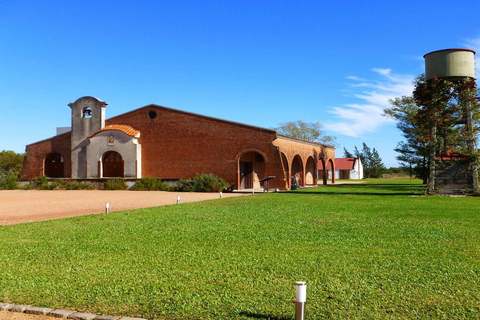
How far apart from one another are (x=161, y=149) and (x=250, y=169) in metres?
7.95

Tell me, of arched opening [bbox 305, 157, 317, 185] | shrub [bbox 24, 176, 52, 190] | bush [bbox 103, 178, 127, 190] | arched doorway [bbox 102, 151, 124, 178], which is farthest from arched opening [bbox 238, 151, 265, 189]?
shrub [bbox 24, 176, 52, 190]

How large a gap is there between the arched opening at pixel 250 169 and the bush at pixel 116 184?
31.7ft

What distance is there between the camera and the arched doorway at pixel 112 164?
3619 centimetres

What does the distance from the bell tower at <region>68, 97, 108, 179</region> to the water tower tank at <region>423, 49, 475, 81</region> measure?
27442mm

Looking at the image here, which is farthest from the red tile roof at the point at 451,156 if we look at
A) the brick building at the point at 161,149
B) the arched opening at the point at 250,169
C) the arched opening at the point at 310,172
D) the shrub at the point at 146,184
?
the arched opening at the point at 310,172

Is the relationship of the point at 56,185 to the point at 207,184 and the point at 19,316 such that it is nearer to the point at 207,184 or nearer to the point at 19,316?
the point at 207,184

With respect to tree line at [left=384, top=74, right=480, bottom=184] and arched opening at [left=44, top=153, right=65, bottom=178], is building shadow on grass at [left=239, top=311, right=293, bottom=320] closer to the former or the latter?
tree line at [left=384, top=74, right=480, bottom=184]

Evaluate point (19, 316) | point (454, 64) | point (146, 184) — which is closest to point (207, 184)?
point (146, 184)

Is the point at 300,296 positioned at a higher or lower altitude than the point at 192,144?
lower

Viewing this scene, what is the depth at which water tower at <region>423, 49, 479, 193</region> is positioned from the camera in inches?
953

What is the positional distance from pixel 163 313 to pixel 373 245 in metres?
4.98

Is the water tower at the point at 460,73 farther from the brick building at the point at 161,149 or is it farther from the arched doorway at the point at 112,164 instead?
the arched doorway at the point at 112,164

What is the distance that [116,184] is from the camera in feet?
112

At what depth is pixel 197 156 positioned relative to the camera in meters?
34.5
